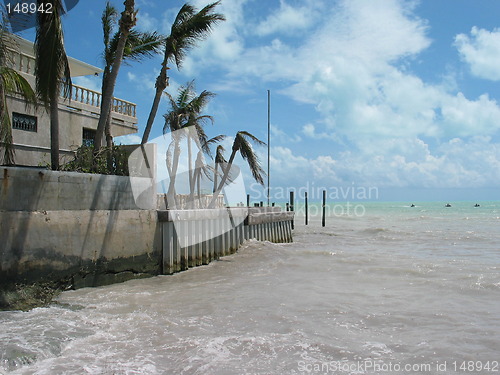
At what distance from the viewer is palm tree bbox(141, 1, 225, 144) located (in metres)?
14.0

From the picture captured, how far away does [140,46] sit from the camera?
1464 centimetres

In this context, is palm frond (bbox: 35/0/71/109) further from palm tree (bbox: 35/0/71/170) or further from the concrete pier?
the concrete pier

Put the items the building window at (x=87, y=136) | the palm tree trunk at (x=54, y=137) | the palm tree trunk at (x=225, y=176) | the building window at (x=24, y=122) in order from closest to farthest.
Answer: the palm tree trunk at (x=54, y=137) → the building window at (x=24, y=122) → the building window at (x=87, y=136) → the palm tree trunk at (x=225, y=176)

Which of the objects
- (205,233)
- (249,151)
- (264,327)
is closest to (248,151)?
(249,151)

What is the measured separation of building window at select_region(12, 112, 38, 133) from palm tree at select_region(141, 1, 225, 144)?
4773mm

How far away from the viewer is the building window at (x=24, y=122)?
14.6 m

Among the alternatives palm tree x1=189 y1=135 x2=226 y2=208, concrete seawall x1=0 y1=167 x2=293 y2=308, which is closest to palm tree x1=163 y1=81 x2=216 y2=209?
palm tree x1=189 y1=135 x2=226 y2=208

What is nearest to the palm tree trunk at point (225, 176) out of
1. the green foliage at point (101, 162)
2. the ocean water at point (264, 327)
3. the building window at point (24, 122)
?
the building window at point (24, 122)

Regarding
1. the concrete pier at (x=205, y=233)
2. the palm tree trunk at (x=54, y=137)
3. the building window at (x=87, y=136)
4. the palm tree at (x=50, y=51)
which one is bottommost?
the concrete pier at (x=205, y=233)

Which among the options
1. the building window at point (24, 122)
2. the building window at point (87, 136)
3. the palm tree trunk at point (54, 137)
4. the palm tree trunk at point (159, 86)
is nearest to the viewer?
the palm tree trunk at point (54, 137)

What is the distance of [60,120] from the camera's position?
53.5ft

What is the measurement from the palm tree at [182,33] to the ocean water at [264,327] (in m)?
6.85

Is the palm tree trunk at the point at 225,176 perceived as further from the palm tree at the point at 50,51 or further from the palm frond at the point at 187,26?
the palm tree at the point at 50,51

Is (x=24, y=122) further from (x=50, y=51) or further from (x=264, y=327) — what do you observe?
(x=264, y=327)
